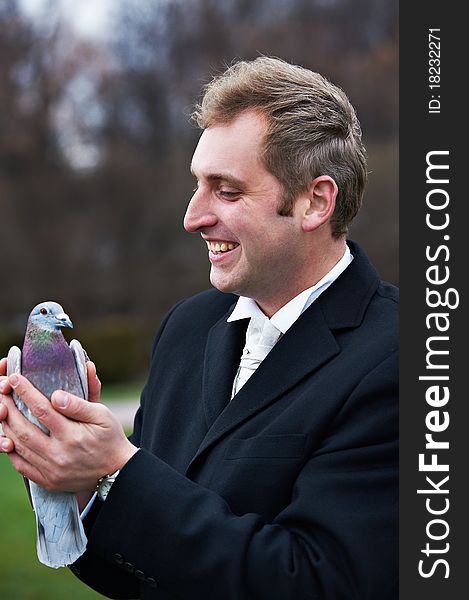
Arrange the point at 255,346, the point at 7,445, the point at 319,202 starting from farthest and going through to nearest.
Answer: the point at 255,346 < the point at 319,202 < the point at 7,445

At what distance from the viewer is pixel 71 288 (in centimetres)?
2770

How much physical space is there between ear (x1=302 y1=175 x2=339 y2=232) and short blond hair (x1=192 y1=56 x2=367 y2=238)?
25mm

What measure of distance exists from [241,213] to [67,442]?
0.84 m

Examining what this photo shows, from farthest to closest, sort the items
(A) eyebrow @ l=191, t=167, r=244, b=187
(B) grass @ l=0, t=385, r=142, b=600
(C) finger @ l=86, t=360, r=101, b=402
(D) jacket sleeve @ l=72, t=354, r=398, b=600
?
(B) grass @ l=0, t=385, r=142, b=600 < (C) finger @ l=86, t=360, r=101, b=402 < (A) eyebrow @ l=191, t=167, r=244, b=187 < (D) jacket sleeve @ l=72, t=354, r=398, b=600

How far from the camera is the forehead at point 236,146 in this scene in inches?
107

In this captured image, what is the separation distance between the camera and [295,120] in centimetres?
277

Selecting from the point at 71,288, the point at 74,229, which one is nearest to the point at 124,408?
the point at 71,288

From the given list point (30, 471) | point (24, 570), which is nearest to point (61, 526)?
point (30, 471)

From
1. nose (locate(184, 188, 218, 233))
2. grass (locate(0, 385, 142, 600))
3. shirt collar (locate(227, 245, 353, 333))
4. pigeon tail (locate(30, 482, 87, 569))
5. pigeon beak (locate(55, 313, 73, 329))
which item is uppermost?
nose (locate(184, 188, 218, 233))

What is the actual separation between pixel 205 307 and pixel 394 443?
109cm

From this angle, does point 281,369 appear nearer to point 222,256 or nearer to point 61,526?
point 222,256

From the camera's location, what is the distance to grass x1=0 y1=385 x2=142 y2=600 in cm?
692

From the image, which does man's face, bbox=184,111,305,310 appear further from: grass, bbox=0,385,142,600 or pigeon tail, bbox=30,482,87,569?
grass, bbox=0,385,142,600

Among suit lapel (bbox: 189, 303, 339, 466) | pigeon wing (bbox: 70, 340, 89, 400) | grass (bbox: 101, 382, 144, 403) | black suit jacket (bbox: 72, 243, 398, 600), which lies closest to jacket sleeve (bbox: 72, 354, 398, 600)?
black suit jacket (bbox: 72, 243, 398, 600)
